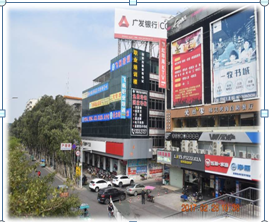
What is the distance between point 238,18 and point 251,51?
12.0 ft

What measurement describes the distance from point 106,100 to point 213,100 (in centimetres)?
1936

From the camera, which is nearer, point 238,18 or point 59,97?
point 238,18

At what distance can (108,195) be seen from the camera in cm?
2214

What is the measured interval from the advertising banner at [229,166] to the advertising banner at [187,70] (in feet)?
22.3

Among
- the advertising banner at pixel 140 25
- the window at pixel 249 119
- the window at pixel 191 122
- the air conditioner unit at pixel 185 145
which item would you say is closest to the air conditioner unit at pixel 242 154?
the window at pixel 249 119

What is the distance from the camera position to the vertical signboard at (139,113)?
106ft

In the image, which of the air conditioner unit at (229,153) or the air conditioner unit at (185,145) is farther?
the air conditioner unit at (185,145)

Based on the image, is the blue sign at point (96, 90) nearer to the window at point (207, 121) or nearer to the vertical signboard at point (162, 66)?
the vertical signboard at point (162, 66)

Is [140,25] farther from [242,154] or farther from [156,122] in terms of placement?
[242,154]

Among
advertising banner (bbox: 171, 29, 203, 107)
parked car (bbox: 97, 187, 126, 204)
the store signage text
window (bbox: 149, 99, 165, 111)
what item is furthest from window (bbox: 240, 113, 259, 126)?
window (bbox: 149, 99, 165, 111)

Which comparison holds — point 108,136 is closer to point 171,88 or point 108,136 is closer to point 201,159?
point 171,88

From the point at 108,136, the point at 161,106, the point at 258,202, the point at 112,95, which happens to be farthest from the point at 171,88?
the point at 258,202

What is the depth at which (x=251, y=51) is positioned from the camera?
2045cm

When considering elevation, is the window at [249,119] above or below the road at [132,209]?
above
